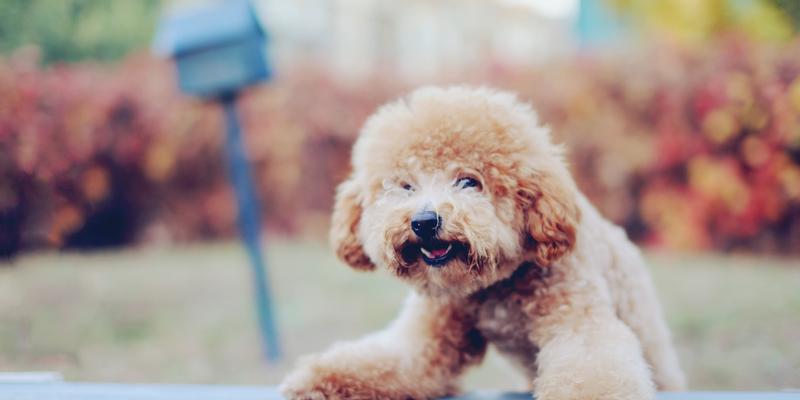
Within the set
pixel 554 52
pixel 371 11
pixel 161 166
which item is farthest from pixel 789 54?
pixel 371 11

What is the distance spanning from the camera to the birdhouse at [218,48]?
3.76 meters

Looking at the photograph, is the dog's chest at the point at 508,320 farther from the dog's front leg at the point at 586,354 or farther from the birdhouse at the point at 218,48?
the birdhouse at the point at 218,48

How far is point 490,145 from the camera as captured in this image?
5.53ft

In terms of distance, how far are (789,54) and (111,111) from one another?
5.85m

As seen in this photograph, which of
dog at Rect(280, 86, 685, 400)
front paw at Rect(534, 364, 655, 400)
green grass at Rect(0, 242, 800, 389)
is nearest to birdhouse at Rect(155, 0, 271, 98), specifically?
green grass at Rect(0, 242, 800, 389)

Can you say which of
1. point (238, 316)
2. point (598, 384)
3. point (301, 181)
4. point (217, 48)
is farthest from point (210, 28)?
point (301, 181)

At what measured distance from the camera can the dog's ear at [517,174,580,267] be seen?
1.61 m

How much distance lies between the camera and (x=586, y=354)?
5.07 ft

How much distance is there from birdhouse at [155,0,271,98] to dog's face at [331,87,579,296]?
2.18 m

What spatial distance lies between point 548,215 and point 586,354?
1.08 feet

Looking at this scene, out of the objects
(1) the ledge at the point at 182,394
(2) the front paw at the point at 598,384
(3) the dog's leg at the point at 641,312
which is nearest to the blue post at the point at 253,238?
(1) the ledge at the point at 182,394

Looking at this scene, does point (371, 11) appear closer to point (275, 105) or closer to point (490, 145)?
point (275, 105)

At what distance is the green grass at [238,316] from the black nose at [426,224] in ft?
2.90

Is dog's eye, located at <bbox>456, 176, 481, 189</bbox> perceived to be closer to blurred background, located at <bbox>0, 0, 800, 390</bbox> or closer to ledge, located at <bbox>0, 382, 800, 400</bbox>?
ledge, located at <bbox>0, 382, 800, 400</bbox>
